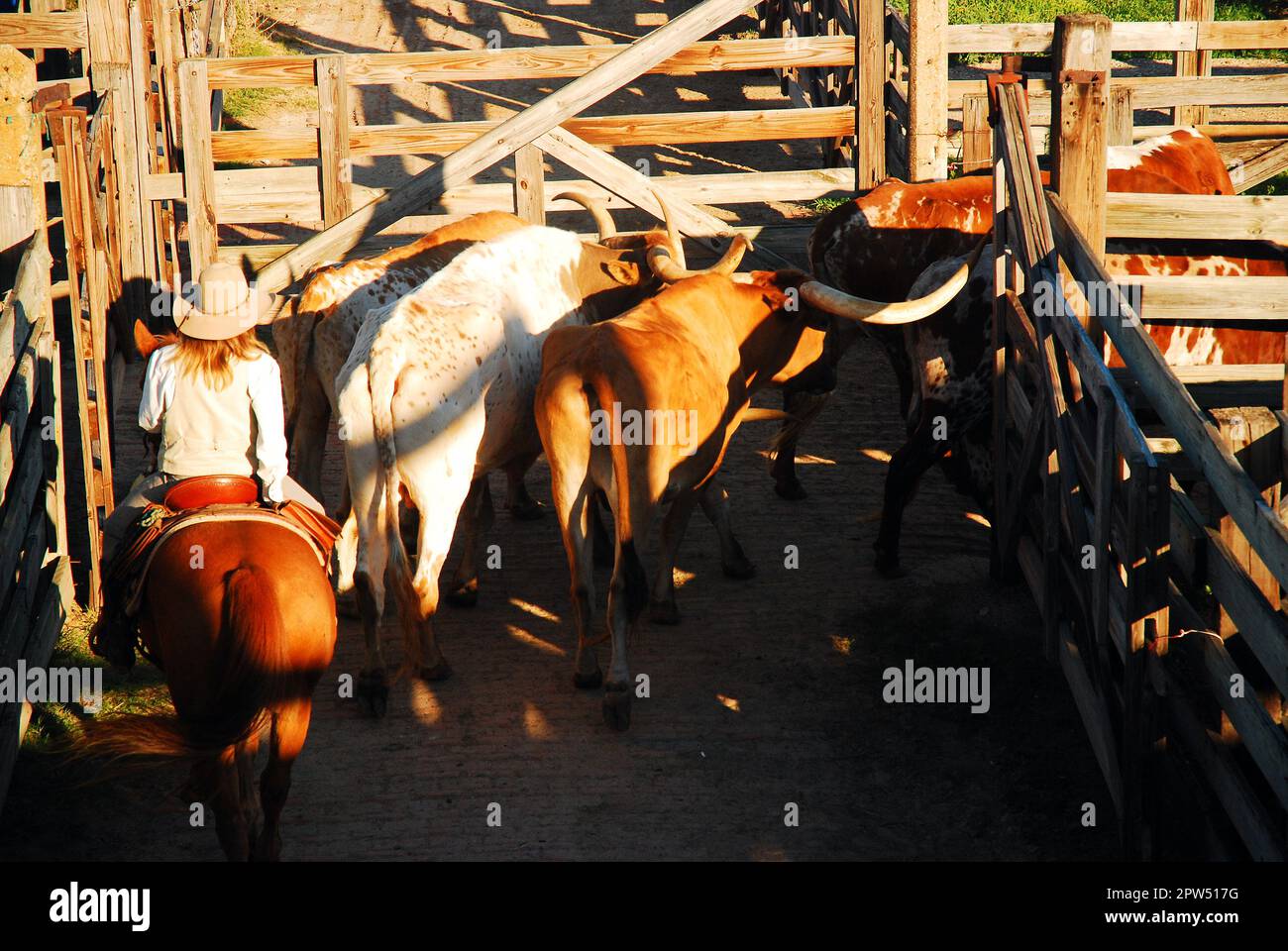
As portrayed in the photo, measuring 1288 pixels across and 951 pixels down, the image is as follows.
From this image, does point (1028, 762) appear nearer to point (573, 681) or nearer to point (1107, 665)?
point (1107, 665)

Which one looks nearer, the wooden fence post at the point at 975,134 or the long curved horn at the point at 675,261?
the long curved horn at the point at 675,261

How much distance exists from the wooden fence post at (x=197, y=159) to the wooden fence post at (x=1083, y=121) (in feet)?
18.2

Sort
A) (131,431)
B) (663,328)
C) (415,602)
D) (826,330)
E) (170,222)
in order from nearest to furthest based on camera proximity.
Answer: (415,602) → (663,328) → (826,330) → (131,431) → (170,222)

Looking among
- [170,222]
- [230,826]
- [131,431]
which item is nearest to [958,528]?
[230,826]

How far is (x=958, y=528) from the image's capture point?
767 centimetres

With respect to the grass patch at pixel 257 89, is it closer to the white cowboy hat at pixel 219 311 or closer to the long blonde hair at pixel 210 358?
the white cowboy hat at pixel 219 311

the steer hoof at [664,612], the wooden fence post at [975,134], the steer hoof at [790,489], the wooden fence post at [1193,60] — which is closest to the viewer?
the steer hoof at [664,612]

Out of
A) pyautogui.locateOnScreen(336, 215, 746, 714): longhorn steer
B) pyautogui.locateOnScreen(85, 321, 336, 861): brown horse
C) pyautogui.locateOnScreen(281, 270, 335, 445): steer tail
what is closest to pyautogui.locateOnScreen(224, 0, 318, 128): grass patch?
pyautogui.locateOnScreen(281, 270, 335, 445): steer tail

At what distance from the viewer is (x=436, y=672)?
20.8ft

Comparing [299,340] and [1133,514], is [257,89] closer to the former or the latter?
[299,340]

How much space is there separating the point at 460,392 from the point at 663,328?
0.98 meters

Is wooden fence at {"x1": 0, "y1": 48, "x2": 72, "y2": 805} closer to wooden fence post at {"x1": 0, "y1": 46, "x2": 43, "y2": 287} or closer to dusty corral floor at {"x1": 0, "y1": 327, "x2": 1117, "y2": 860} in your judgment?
wooden fence post at {"x1": 0, "y1": 46, "x2": 43, "y2": 287}

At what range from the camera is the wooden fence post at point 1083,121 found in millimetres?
6074

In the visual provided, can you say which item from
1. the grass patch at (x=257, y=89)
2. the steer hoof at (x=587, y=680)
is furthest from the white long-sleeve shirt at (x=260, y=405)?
the grass patch at (x=257, y=89)
